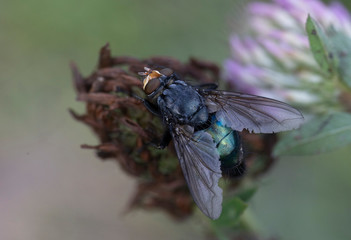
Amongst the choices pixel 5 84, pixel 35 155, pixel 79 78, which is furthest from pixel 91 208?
pixel 79 78

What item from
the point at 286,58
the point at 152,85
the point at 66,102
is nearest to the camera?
the point at 152,85

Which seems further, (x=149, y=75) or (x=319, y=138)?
(x=319, y=138)

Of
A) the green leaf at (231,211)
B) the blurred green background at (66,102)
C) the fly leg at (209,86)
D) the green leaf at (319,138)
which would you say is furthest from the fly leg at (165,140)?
the blurred green background at (66,102)

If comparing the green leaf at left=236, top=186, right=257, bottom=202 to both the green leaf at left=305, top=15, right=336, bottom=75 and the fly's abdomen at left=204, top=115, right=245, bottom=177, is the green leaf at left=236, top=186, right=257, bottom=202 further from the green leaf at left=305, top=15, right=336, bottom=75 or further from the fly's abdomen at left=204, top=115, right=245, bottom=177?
the green leaf at left=305, top=15, right=336, bottom=75

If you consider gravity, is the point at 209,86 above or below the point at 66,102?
above

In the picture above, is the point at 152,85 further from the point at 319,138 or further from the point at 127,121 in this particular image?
the point at 319,138

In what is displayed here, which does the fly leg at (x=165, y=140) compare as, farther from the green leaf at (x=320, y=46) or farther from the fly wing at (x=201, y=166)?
the green leaf at (x=320, y=46)

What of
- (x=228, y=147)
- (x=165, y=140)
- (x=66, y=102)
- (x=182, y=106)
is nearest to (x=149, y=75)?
(x=182, y=106)
